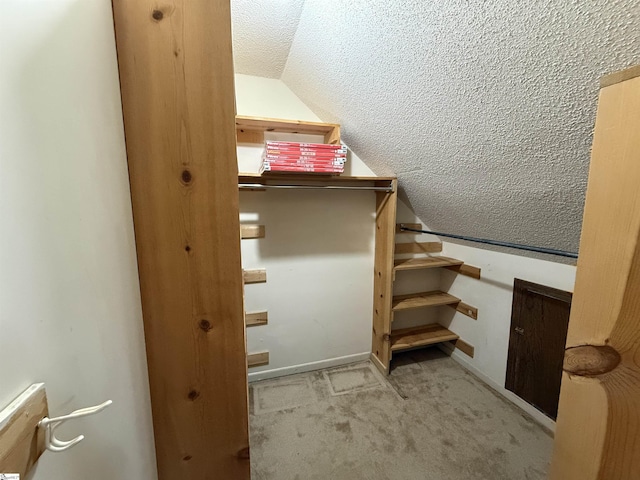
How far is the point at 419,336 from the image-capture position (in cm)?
230

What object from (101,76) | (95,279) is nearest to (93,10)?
(101,76)

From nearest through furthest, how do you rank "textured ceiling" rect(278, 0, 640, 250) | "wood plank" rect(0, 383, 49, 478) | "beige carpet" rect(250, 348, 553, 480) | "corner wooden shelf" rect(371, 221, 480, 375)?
"wood plank" rect(0, 383, 49, 478)
"textured ceiling" rect(278, 0, 640, 250)
"beige carpet" rect(250, 348, 553, 480)
"corner wooden shelf" rect(371, 221, 480, 375)

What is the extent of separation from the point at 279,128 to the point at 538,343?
2213 millimetres

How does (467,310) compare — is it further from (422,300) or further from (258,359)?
(258,359)

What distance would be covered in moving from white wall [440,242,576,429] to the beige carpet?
119 millimetres

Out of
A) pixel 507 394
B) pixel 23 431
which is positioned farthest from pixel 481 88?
pixel 507 394

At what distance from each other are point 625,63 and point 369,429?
6.42ft

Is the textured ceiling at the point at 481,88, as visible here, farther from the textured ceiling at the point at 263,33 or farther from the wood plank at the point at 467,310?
the wood plank at the point at 467,310

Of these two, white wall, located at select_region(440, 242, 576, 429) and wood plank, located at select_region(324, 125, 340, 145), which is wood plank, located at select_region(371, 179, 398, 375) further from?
white wall, located at select_region(440, 242, 576, 429)

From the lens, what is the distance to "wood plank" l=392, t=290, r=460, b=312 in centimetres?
215

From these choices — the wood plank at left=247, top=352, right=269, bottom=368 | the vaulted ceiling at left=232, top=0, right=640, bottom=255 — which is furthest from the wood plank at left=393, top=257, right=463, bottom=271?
the wood plank at left=247, top=352, right=269, bottom=368

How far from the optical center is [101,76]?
0.54m

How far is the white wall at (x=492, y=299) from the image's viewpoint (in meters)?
1.68

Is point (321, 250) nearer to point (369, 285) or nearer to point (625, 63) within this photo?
point (369, 285)
